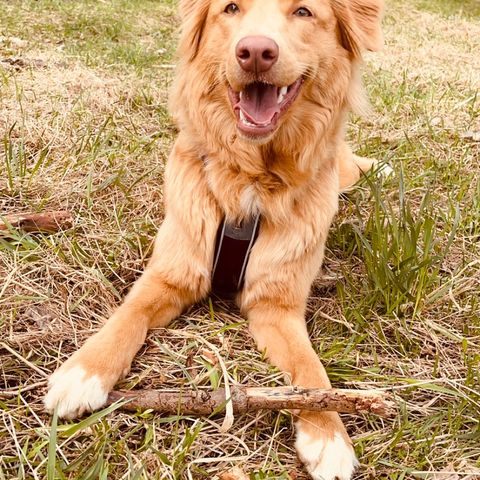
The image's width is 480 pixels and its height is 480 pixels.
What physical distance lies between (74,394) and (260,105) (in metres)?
1.44

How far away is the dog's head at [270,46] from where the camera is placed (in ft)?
7.67

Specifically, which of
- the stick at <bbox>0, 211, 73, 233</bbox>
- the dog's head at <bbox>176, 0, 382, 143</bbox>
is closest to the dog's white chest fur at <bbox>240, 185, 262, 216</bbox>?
the dog's head at <bbox>176, 0, 382, 143</bbox>

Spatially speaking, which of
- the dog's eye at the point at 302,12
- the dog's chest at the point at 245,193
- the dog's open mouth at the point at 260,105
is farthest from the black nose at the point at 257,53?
the dog's chest at the point at 245,193

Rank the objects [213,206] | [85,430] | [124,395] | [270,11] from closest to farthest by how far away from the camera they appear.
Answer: [85,430] < [124,395] < [270,11] < [213,206]

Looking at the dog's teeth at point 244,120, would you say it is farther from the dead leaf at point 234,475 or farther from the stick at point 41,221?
the dead leaf at point 234,475

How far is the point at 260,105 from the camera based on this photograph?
8.21 ft

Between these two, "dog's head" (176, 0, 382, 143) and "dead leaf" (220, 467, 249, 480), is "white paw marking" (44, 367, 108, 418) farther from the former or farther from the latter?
"dog's head" (176, 0, 382, 143)

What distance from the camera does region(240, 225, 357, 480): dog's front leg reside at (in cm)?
206

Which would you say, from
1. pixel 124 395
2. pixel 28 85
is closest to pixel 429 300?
pixel 124 395

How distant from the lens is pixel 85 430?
1928mm

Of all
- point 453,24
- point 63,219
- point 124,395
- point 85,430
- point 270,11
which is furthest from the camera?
point 453,24

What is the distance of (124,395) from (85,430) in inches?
7.6

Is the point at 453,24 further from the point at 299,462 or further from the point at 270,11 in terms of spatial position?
the point at 299,462

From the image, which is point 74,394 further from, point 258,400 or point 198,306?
point 198,306
